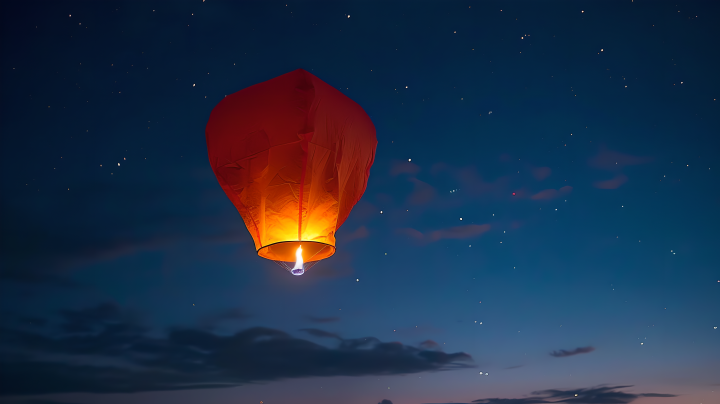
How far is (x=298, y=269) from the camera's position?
5.76 m

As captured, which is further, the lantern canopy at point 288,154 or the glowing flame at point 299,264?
the glowing flame at point 299,264

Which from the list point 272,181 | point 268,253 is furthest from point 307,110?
point 268,253

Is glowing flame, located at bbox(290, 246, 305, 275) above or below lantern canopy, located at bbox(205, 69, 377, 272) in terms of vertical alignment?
below

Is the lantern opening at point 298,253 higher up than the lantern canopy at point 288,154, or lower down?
lower down

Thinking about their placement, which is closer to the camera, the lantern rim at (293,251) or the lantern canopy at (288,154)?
the lantern canopy at (288,154)

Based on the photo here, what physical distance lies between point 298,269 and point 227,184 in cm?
124

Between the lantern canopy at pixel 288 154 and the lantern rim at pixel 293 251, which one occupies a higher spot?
the lantern canopy at pixel 288 154

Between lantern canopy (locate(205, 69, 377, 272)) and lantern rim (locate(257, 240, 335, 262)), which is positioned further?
lantern rim (locate(257, 240, 335, 262))

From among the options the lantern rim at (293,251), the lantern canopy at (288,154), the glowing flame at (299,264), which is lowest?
the glowing flame at (299,264)

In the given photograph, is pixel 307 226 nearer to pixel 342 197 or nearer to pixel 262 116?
pixel 342 197

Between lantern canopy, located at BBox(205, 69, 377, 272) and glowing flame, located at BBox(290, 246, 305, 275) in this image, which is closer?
lantern canopy, located at BBox(205, 69, 377, 272)

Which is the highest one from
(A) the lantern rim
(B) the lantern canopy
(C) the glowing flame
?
(B) the lantern canopy

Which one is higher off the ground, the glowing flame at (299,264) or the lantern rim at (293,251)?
the lantern rim at (293,251)

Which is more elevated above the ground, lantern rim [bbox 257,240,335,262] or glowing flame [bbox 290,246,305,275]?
lantern rim [bbox 257,240,335,262]
